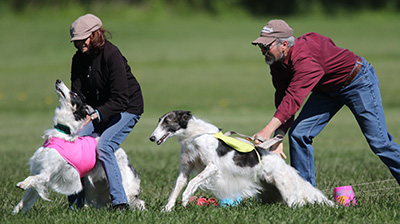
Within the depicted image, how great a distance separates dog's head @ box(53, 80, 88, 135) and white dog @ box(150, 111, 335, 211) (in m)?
0.96

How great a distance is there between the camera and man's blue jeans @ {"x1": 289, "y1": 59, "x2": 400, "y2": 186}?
6.91 m

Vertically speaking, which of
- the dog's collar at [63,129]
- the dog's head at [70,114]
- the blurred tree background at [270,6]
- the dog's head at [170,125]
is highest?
the dog's head at [70,114]

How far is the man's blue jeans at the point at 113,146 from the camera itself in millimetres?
6633

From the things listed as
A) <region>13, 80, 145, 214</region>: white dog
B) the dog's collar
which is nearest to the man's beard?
<region>13, 80, 145, 214</region>: white dog

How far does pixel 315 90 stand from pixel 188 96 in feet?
63.7

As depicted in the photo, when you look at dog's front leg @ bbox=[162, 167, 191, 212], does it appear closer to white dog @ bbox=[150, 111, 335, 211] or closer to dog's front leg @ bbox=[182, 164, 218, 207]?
white dog @ bbox=[150, 111, 335, 211]

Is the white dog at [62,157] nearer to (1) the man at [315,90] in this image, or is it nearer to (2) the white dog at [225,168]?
(2) the white dog at [225,168]

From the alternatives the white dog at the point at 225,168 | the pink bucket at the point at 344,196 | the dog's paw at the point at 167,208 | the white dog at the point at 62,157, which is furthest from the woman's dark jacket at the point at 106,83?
the pink bucket at the point at 344,196

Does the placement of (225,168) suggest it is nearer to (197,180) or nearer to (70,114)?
(197,180)

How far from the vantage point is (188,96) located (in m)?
26.5

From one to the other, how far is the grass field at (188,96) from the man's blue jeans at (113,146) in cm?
34

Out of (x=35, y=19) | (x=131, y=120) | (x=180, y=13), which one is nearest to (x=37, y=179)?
(x=131, y=120)

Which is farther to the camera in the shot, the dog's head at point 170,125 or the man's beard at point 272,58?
the dog's head at point 170,125

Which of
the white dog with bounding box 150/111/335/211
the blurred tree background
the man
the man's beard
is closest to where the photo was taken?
the man
